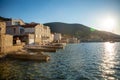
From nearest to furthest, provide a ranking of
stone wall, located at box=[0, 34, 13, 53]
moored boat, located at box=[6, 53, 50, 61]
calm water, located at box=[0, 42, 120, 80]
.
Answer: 1. calm water, located at box=[0, 42, 120, 80]
2. moored boat, located at box=[6, 53, 50, 61]
3. stone wall, located at box=[0, 34, 13, 53]

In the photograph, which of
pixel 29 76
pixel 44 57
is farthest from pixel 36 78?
pixel 44 57

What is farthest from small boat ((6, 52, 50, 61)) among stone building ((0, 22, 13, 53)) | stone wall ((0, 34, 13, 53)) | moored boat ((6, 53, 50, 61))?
stone building ((0, 22, 13, 53))

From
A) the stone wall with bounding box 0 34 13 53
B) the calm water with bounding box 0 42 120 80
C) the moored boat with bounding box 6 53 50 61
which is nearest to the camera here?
the calm water with bounding box 0 42 120 80

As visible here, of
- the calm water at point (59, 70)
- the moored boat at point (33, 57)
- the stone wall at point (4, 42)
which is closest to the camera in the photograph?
the calm water at point (59, 70)

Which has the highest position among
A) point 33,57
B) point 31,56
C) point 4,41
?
point 4,41

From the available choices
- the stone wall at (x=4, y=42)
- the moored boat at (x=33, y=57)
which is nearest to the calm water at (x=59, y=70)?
the moored boat at (x=33, y=57)

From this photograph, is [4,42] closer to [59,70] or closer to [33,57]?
[33,57]

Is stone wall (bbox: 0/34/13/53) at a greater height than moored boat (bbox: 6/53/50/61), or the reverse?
stone wall (bbox: 0/34/13/53)

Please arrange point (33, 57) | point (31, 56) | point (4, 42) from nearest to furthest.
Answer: point (33, 57)
point (31, 56)
point (4, 42)

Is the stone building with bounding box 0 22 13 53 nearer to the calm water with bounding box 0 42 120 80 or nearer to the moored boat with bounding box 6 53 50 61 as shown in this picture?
the moored boat with bounding box 6 53 50 61

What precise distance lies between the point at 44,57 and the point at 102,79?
17339 mm

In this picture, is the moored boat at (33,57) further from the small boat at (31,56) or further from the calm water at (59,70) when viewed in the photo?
the calm water at (59,70)

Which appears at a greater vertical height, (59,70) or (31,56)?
(31,56)

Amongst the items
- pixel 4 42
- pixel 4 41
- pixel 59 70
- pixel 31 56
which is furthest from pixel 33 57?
pixel 59 70
